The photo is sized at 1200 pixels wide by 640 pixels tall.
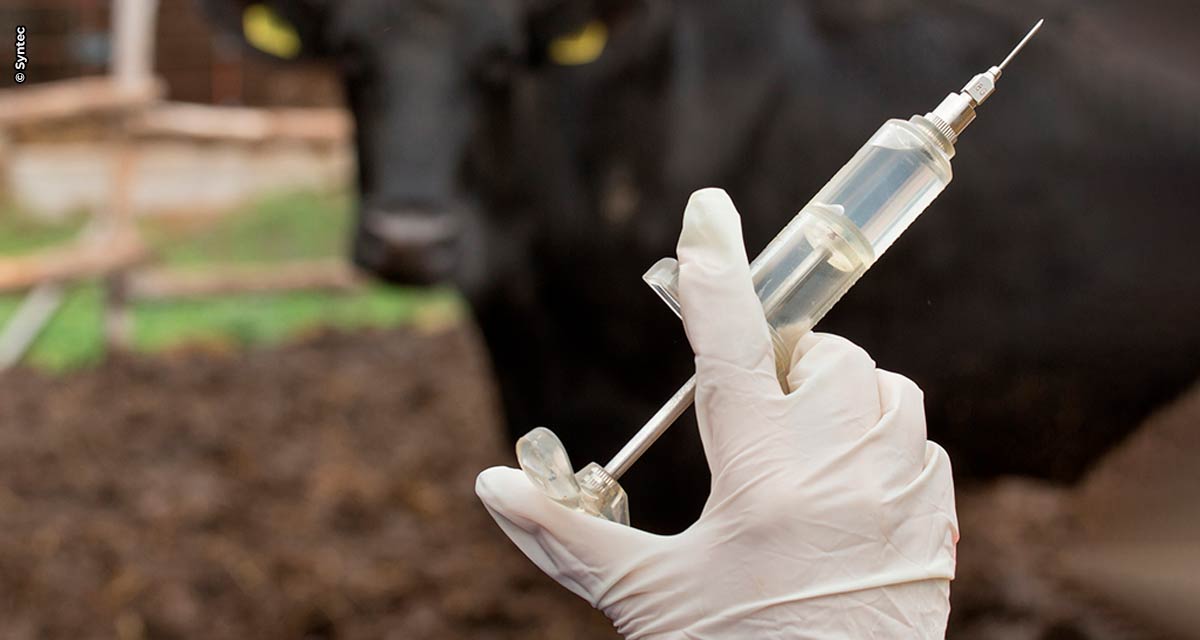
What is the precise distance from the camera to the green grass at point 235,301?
11.3 feet

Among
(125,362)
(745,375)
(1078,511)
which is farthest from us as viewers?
(125,362)

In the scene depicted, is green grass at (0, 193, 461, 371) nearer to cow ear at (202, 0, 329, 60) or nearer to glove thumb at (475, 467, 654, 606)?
cow ear at (202, 0, 329, 60)

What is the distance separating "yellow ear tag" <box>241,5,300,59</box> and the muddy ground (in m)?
0.87

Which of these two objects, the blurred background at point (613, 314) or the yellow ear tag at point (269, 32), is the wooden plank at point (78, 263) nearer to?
the blurred background at point (613, 314)

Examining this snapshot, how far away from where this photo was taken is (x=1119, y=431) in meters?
1.56

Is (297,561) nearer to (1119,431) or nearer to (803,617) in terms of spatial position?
(1119,431)

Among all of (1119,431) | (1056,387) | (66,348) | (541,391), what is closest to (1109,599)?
(1119,431)

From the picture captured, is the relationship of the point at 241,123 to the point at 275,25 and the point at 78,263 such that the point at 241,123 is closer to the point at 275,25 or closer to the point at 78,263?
the point at 78,263

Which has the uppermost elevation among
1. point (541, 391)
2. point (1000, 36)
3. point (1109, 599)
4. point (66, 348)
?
point (1000, 36)

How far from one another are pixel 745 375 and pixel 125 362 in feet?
9.33

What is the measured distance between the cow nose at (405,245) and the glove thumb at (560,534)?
0.84 meters

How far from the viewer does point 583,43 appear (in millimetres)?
1565

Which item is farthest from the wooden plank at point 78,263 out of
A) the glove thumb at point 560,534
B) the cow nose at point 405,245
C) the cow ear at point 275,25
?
the glove thumb at point 560,534

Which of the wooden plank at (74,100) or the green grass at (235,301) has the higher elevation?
the wooden plank at (74,100)
